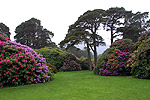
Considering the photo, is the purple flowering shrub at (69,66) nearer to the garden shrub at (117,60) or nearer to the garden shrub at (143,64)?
the garden shrub at (117,60)

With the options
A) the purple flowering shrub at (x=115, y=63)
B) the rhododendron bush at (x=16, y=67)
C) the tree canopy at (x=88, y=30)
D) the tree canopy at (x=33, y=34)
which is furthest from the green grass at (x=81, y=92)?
the tree canopy at (x=33, y=34)

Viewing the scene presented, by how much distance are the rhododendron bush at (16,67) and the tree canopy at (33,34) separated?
23.4 metres

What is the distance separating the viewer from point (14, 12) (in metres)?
10.0

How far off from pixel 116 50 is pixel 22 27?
Result: 25.6 meters

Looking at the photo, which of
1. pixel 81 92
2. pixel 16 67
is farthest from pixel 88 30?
pixel 81 92

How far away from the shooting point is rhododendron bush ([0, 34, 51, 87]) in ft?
17.5

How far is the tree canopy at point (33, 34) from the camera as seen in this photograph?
29172 millimetres

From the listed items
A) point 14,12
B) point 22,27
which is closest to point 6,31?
point 22,27

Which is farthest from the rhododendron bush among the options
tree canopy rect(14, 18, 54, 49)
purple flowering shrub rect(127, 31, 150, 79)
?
tree canopy rect(14, 18, 54, 49)

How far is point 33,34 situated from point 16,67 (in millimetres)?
27092

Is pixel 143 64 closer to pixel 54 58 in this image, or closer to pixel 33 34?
pixel 54 58

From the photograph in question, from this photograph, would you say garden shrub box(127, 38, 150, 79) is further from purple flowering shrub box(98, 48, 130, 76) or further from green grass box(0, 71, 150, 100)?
green grass box(0, 71, 150, 100)

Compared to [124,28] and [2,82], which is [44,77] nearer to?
[2,82]

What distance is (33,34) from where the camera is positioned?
102 feet
